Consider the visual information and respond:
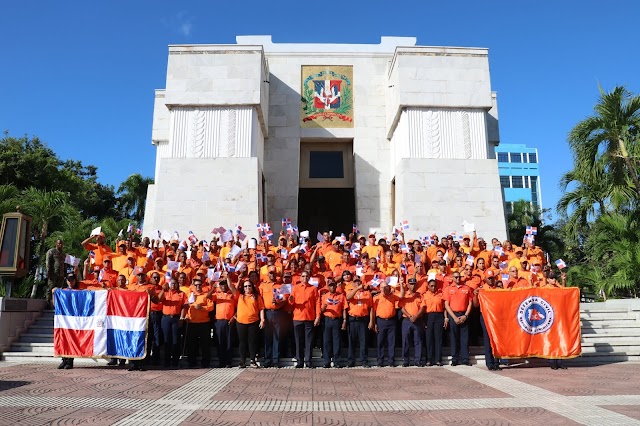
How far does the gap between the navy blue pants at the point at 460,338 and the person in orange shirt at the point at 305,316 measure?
2725 mm

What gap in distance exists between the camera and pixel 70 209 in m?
19.2

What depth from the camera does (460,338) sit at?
32.0 ft

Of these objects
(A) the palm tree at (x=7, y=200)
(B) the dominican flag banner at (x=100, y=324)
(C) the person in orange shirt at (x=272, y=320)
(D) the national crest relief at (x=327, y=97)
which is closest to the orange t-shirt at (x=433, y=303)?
(C) the person in orange shirt at (x=272, y=320)

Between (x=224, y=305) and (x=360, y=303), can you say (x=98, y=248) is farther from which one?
(x=360, y=303)

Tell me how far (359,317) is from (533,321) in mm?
3341

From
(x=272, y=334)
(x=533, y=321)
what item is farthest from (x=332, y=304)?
(x=533, y=321)

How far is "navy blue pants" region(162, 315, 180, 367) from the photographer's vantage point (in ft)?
30.6

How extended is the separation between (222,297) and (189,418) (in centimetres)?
467

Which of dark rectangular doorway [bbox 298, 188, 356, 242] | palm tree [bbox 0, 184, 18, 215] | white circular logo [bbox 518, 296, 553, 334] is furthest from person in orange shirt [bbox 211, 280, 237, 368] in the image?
dark rectangular doorway [bbox 298, 188, 356, 242]

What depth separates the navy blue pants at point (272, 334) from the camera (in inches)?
372

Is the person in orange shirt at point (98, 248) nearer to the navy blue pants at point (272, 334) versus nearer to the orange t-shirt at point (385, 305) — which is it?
the navy blue pants at point (272, 334)

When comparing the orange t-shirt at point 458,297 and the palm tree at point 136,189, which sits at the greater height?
the palm tree at point 136,189

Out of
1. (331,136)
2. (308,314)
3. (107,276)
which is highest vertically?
(331,136)

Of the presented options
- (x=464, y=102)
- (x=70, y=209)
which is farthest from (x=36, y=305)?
(x=464, y=102)
